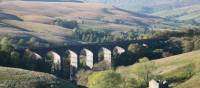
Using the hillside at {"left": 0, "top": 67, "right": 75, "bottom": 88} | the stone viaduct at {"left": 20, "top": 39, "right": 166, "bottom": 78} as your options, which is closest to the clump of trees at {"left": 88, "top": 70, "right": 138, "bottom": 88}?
the hillside at {"left": 0, "top": 67, "right": 75, "bottom": 88}

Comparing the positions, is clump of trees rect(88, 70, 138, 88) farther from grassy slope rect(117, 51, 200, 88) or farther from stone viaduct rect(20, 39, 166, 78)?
stone viaduct rect(20, 39, 166, 78)

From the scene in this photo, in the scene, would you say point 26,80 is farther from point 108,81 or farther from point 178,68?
point 178,68

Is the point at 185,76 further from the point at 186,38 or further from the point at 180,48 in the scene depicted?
the point at 186,38

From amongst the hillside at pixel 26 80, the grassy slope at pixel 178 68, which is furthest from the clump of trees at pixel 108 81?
the hillside at pixel 26 80

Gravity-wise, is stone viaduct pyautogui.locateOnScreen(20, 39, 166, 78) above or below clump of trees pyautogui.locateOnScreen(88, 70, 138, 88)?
below

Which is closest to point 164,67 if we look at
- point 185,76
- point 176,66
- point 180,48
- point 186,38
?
point 176,66

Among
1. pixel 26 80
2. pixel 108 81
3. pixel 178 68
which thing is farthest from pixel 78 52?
pixel 26 80


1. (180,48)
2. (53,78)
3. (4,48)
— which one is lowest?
(180,48)

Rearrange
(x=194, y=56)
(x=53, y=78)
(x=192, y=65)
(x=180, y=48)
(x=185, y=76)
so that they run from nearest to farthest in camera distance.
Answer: (x=53, y=78) < (x=185, y=76) < (x=192, y=65) < (x=194, y=56) < (x=180, y=48)

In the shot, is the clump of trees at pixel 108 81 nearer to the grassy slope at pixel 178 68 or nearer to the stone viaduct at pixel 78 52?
the grassy slope at pixel 178 68
